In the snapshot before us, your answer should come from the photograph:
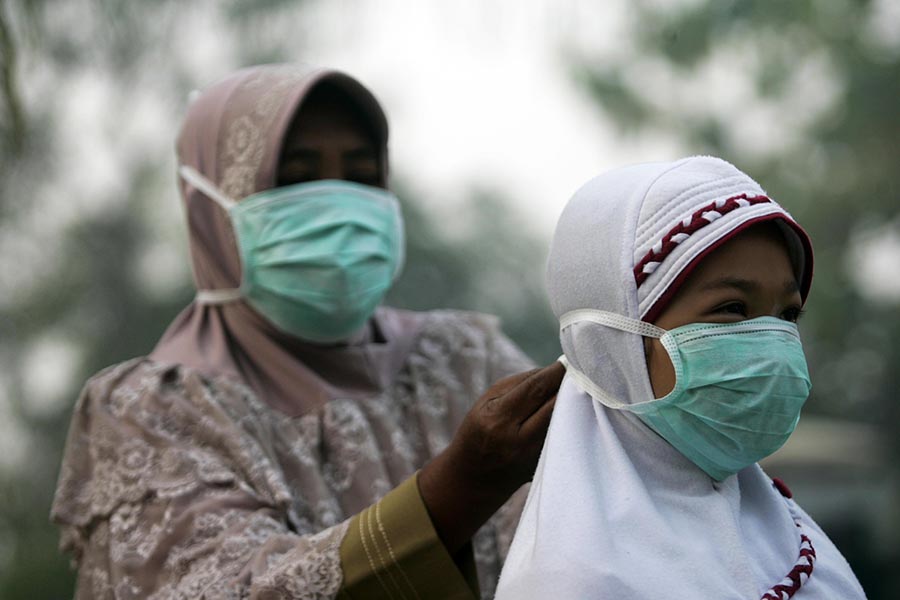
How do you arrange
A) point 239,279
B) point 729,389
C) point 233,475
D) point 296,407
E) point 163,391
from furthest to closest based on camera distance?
point 239,279, point 296,407, point 163,391, point 233,475, point 729,389

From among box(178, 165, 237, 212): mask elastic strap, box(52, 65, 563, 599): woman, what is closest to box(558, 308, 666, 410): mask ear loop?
box(52, 65, 563, 599): woman

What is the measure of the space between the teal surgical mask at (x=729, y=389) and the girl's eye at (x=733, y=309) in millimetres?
25

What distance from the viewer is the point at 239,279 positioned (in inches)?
115

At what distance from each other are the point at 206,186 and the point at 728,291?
1.59m

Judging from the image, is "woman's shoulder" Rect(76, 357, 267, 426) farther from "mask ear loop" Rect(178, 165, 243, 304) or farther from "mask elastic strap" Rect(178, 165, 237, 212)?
"mask elastic strap" Rect(178, 165, 237, 212)

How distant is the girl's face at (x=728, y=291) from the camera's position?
1866 mm

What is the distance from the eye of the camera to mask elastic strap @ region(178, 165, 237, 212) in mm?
2977

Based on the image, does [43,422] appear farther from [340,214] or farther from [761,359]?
[761,359]

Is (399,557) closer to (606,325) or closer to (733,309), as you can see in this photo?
(606,325)

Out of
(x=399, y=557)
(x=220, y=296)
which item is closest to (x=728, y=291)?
(x=399, y=557)

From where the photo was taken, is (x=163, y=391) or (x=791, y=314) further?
(x=163, y=391)

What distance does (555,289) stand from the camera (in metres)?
2.05

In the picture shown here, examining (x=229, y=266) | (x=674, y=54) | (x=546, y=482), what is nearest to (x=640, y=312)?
(x=546, y=482)

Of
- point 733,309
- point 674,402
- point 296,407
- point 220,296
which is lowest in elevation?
point 296,407
